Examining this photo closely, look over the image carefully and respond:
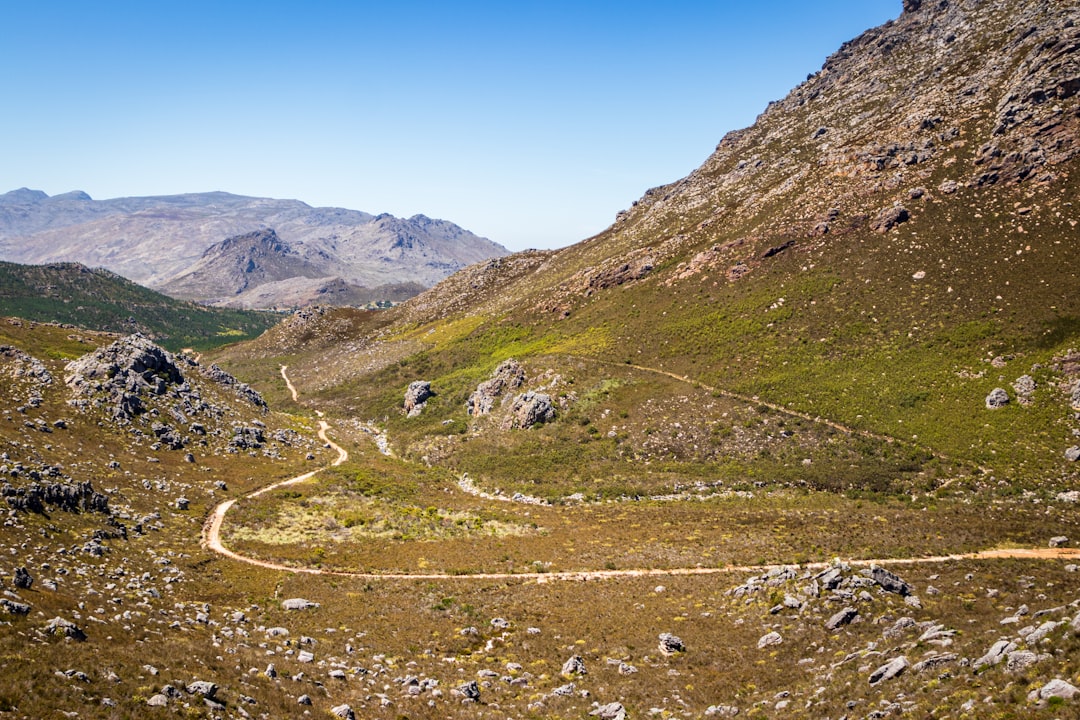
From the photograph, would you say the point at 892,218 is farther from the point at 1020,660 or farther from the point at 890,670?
the point at 1020,660

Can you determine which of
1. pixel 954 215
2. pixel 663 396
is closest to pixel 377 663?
pixel 663 396

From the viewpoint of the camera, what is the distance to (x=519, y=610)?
3878 cm

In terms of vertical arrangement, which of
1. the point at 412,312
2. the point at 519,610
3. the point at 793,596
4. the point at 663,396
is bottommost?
the point at 519,610

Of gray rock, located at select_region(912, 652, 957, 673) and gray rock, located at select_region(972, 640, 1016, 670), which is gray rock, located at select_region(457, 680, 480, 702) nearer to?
gray rock, located at select_region(912, 652, 957, 673)

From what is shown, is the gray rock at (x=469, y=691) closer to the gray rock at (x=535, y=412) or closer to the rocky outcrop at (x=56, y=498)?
the rocky outcrop at (x=56, y=498)

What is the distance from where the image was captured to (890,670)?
23516mm

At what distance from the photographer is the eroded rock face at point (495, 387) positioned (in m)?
99.0

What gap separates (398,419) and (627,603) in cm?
8156

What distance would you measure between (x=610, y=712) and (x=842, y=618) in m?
15.0

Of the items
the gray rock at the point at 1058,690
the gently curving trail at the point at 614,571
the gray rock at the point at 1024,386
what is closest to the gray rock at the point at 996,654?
the gray rock at the point at 1058,690

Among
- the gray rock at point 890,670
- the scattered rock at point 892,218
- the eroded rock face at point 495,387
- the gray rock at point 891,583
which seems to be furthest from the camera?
the eroded rock face at point 495,387

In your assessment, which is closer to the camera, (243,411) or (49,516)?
(49,516)

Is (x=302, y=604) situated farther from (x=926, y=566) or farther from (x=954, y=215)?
(x=954, y=215)

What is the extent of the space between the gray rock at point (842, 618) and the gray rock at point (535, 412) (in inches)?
2273
